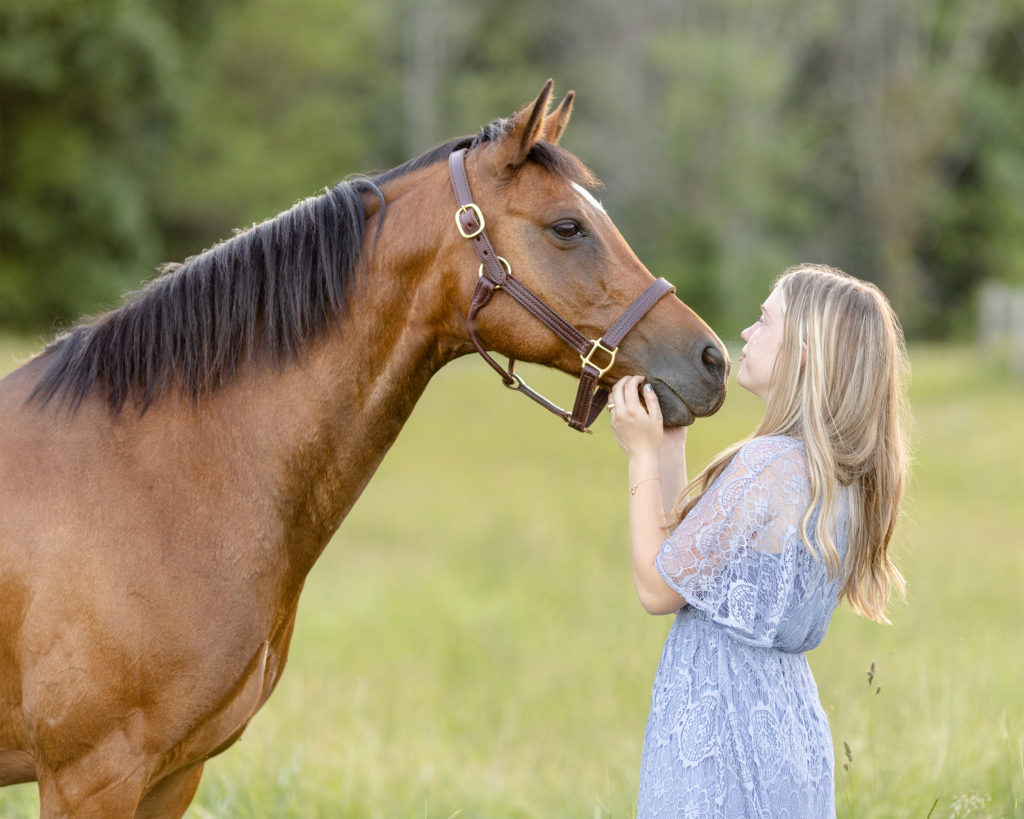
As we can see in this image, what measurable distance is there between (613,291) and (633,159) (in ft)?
98.3

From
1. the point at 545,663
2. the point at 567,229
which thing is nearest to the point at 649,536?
the point at 567,229

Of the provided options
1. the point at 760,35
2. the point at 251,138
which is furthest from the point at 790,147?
the point at 251,138

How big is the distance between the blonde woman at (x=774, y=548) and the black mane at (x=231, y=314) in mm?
797

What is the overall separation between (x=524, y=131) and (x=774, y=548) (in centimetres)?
123

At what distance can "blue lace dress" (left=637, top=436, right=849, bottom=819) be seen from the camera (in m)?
2.35

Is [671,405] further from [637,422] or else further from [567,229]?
[567,229]

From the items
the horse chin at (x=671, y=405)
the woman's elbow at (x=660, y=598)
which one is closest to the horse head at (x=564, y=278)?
the horse chin at (x=671, y=405)

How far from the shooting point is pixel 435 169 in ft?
9.14

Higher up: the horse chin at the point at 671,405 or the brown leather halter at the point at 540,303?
the brown leather halter at the point at 540,303

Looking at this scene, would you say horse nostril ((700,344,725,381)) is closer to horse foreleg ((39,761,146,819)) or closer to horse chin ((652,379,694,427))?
horse chin ((652,379,694,427))

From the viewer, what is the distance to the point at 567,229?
2645 millimetres

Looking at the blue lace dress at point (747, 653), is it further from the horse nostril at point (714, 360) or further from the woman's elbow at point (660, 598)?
the horse nostril at point (714, 360)

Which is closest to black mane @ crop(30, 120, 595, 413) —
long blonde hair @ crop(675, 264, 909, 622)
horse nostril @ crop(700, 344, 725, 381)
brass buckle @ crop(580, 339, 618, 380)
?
brass buckle @ crop(580, 339, 618, 380)

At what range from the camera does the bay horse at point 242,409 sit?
2465 mm
